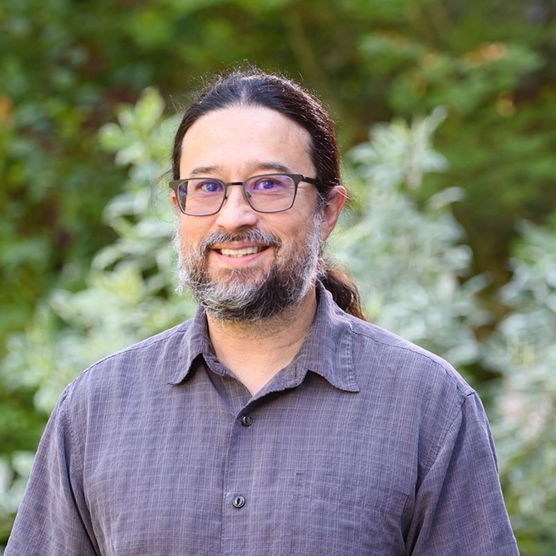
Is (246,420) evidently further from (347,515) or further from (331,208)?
(331,208)

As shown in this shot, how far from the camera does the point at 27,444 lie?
4.69 metres

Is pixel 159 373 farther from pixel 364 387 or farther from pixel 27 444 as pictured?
pixel 27 444

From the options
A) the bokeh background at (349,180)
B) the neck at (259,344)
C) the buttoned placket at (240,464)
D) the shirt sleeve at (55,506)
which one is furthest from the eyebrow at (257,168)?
the bokeh background at (349,180)

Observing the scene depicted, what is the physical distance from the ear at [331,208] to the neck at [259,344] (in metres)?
0.17

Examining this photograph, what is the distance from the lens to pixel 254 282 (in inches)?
88.6

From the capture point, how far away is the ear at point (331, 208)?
243 cm

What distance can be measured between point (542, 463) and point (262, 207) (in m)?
2.28

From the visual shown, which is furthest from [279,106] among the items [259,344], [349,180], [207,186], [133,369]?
[349,180]

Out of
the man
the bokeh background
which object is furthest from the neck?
the bokeh background

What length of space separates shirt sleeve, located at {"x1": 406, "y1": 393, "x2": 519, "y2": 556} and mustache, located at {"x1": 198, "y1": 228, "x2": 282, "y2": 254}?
19.7 inches

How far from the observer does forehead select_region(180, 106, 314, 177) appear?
227 centimetres

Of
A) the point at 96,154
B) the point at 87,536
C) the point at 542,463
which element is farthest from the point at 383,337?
the point at 96,154

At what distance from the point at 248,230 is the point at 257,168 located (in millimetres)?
128

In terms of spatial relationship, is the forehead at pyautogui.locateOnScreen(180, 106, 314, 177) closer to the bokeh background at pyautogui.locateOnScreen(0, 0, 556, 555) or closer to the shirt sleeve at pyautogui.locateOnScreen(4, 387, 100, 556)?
the shirt sleeve at pyautogui.locateOnScreen(4, 387, 100, 556)
